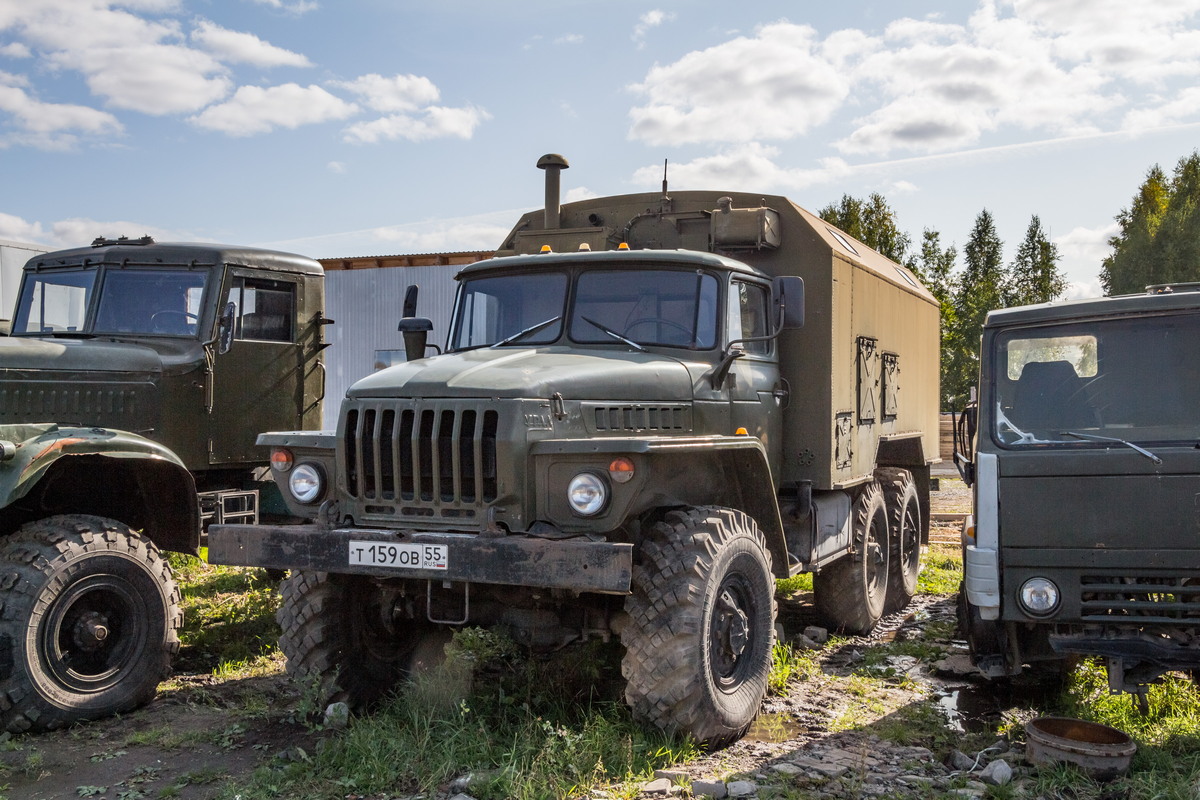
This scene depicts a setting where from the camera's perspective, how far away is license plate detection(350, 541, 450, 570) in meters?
4.44

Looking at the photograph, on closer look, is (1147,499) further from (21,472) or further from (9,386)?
(9,386)

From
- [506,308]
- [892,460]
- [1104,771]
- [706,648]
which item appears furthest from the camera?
[892,460]

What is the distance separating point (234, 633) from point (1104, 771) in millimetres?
5416

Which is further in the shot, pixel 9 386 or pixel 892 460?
pixel 892 460

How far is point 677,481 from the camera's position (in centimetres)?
501

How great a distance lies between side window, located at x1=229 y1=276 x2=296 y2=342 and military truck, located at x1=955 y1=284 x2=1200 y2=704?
16.2 ft

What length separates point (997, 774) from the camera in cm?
439

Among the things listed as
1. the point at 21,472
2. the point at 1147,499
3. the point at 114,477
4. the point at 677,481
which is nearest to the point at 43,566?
the point at 21,472

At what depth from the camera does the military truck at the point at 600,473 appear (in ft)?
14.9

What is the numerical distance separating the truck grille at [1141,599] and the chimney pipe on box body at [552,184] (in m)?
4.22

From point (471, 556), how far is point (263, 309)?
3.92m

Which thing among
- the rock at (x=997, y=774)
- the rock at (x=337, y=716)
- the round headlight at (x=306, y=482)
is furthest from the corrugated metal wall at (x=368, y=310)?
the rock at (x=997, y=774)

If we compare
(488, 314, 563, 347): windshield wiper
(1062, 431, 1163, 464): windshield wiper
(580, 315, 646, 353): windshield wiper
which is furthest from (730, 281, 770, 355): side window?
(1062, 431, 1163, 464): windshield wiper

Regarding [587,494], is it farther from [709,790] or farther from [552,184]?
[552,184]
